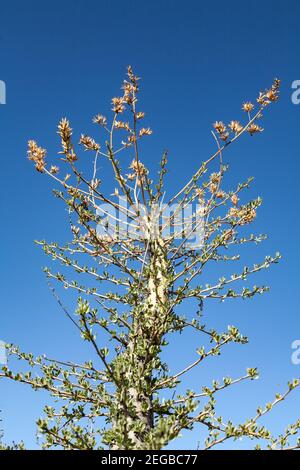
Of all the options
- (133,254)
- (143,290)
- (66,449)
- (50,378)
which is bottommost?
(66,449)

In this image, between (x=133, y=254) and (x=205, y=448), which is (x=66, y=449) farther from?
(x=133, y=254)

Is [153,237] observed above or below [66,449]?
above

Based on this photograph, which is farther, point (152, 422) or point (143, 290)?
point (143, 290)

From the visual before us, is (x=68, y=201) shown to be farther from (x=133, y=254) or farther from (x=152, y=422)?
(x=152, y=422)

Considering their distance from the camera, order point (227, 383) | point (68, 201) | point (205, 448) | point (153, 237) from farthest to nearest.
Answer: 1. point (153, 237)
2. point (68, 201)
3. point (227, 383)
4. point (205, 448)

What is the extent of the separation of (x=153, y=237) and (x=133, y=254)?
0.62 meters

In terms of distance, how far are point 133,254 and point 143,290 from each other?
1.26 metres

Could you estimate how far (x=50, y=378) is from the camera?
5613 millimetres

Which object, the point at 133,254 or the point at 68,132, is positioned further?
the point at 133,254

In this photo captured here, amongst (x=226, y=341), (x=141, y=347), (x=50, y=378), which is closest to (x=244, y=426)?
(x=226, y=341)

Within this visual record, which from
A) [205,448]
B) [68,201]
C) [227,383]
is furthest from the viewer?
[68,201]

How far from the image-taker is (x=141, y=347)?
18.1 feet
